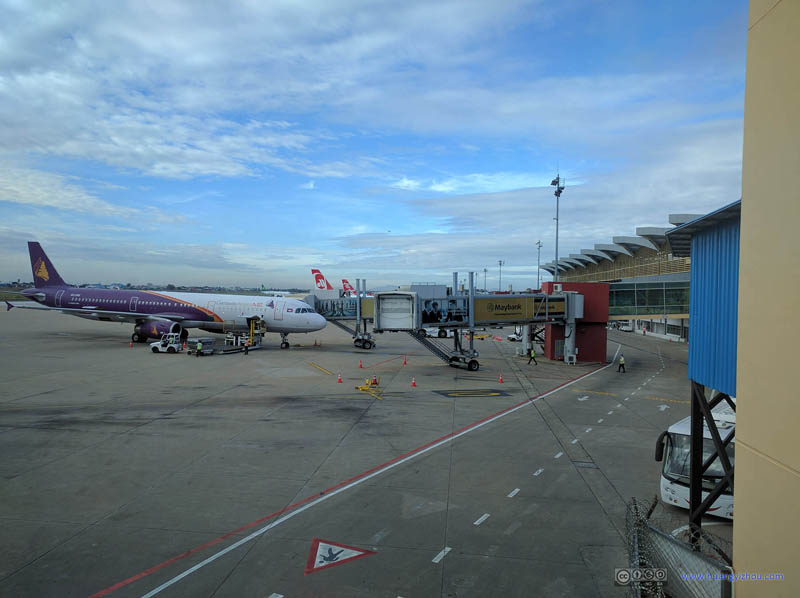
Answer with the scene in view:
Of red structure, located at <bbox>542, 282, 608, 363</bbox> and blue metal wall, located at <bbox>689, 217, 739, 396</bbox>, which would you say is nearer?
blue metal wall, located at <bbox>689, 217, 739, 396</bbox>

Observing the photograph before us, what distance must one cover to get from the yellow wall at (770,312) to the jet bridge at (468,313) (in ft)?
87.7

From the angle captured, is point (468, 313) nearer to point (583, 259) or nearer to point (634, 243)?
point (634, 243)

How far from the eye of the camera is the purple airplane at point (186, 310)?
4281cm

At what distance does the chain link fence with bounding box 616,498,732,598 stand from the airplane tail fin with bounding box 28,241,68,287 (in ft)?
180

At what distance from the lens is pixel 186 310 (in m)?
43.6

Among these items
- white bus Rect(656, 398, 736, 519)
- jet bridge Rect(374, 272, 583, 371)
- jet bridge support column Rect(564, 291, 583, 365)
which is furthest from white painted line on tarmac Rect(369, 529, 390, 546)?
jet bridge support column Rect(564, 291, 583, 365)

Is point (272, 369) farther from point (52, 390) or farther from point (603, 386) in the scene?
point (603, 386)

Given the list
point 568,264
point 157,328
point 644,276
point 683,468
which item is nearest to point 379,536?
point 683,468

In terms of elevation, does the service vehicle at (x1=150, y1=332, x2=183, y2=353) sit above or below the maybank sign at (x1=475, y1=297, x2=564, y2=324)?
below

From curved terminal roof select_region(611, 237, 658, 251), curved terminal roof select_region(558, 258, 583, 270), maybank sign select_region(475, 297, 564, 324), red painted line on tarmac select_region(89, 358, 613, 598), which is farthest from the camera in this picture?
curved terminal roof select_region(558, 258, 583, 270)

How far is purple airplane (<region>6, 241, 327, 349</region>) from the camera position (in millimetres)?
42812

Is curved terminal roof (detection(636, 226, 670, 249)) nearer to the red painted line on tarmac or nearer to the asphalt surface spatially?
the asphalt surface

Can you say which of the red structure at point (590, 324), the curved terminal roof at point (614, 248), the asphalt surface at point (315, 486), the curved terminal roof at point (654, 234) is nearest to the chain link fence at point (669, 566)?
the asphalt surface at point (315, 486)

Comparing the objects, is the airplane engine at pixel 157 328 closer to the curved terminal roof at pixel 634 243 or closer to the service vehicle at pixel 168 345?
the service vehicle at pixel 168 345
